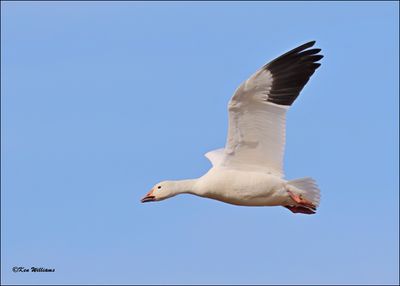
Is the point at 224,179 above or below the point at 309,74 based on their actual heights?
below

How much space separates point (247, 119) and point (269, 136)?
42cm

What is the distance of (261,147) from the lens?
19484mm

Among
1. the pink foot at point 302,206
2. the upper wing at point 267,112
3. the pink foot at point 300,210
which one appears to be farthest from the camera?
the pink foot at point 300,210

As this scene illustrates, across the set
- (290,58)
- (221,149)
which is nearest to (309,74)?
(290,58)

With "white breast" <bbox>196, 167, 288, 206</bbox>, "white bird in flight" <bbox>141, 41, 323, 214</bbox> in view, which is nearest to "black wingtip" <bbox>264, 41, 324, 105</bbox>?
"white bird in flight" <bbox>141, 41, 323, 214</bbox>

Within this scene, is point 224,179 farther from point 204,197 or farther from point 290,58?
point 290,58

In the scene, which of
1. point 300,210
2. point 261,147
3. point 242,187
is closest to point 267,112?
point 261,147

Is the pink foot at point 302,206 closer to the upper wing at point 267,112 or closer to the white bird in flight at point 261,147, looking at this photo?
the white bird in flight at point 261,147

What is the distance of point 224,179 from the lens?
1923 cm

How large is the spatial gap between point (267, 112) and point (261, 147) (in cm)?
48

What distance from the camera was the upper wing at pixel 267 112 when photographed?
1914 centimetres

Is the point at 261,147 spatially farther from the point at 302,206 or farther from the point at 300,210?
the point at 300,210

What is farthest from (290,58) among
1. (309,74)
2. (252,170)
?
(252,170)

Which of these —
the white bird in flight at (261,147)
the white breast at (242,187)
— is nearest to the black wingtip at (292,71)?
the white bird in flight at (261,147)
